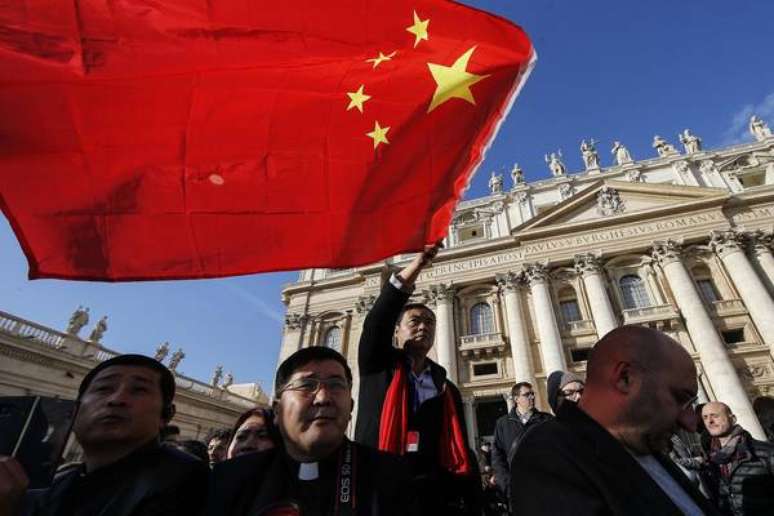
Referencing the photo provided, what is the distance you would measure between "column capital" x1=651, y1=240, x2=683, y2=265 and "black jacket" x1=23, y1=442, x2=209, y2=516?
899 inches

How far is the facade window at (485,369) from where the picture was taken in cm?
1989

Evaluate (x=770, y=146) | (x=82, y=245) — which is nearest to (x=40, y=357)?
(x=82, y=245)

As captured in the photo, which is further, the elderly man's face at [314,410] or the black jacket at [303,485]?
the elderly man's face at [314,410]

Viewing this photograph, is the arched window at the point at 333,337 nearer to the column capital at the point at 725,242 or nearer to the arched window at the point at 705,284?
the arched window at the point at 705,284

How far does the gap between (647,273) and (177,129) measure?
22.8 m

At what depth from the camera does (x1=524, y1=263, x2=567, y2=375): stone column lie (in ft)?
58.6

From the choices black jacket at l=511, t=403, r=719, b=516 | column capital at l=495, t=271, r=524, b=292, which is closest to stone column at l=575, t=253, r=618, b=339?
column capital at l=495, t=271, r=524, b=292

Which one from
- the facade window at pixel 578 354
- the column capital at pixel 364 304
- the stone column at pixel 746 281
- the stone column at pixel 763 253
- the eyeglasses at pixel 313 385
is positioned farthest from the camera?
the column capital at pixel 364 304

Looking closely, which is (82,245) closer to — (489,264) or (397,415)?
(397,415)

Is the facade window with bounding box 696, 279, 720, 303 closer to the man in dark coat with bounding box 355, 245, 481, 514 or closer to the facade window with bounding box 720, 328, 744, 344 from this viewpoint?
the facade window with bounding box 720, 328, 744, 344

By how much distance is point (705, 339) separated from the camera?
16.4 metres

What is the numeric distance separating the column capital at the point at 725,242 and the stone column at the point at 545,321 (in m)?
7.96

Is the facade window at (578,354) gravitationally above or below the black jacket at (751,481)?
above

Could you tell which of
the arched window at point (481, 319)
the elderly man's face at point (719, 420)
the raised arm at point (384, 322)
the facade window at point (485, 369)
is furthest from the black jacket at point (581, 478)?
the arched window at point (481, 319)
